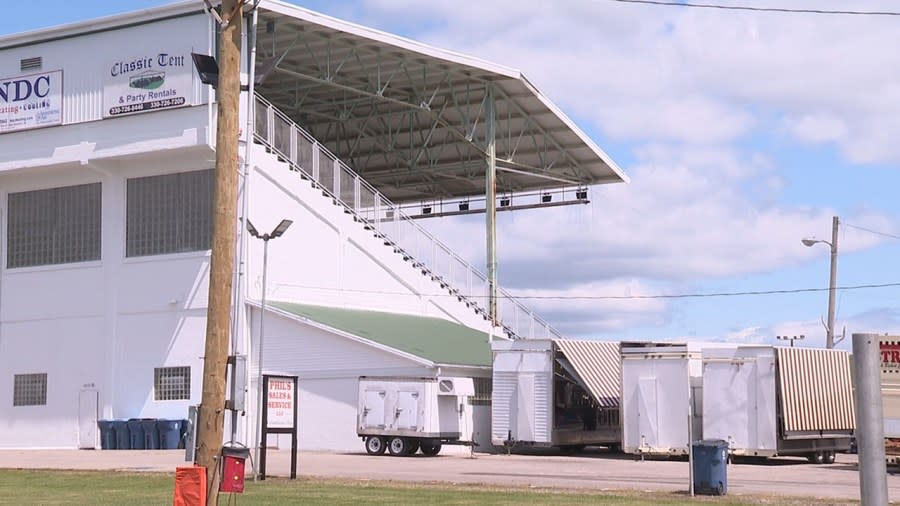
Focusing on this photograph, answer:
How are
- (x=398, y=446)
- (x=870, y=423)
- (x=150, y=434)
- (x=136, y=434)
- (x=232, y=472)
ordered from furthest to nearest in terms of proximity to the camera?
1. (x=136, y=434)
2. (x=150, y=434)
3. (x=398, y=446)
4. (x=232, y=472)
5. (x=870, y=423)

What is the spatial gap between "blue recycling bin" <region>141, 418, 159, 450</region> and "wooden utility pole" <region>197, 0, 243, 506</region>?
94.2ft

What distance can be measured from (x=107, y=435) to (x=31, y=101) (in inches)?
471

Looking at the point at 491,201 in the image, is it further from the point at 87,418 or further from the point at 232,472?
the point at 232,472

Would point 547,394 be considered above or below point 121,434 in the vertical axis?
above

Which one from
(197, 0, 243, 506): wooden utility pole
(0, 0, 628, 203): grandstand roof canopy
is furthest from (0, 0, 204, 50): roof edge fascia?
(197, 0, 243, 506): wooden utility pole

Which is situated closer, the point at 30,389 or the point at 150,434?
the point at 150,434

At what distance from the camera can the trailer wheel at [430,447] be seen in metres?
36.5

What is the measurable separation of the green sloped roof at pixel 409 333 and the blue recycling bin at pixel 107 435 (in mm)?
6862

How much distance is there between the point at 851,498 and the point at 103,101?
29.5 meters

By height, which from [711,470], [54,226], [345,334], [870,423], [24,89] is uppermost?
[24,89]

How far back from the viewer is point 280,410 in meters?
26.0

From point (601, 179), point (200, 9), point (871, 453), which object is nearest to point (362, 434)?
point (200, 9)

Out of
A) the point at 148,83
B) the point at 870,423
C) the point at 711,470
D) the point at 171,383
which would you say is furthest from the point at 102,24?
the point at 870,423

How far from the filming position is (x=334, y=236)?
4525 cm
